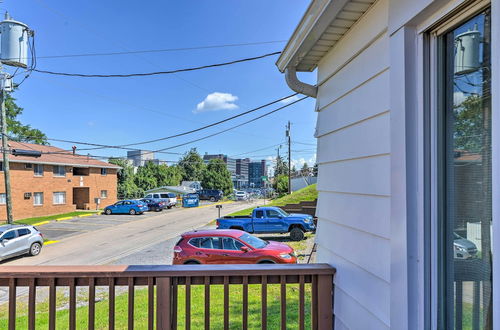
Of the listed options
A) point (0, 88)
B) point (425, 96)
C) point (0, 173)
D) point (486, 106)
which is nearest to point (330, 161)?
point (425, 96)

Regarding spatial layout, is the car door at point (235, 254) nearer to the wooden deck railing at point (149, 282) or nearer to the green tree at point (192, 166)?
the wooden deck railing at point (149, 282)

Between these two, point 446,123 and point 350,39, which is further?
point 350,39

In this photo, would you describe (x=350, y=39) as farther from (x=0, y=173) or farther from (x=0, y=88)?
(x=0, y=173)

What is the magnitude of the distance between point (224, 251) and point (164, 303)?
5.27 meters

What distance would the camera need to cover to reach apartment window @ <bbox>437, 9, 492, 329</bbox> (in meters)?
0.87

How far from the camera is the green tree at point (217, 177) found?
41531mm

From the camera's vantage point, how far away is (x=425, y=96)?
1.12 meters

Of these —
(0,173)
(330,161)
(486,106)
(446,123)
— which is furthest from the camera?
(0,173)

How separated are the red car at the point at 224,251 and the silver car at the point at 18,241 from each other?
219 inches

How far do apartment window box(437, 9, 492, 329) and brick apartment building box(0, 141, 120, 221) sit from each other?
60.4ft

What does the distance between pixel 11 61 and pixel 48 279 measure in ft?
23.3

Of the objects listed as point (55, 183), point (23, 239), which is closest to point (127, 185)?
point (55, 183)

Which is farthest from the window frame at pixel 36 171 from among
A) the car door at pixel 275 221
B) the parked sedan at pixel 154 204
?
the car door at pixel 275 221

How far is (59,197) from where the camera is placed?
1986cm
